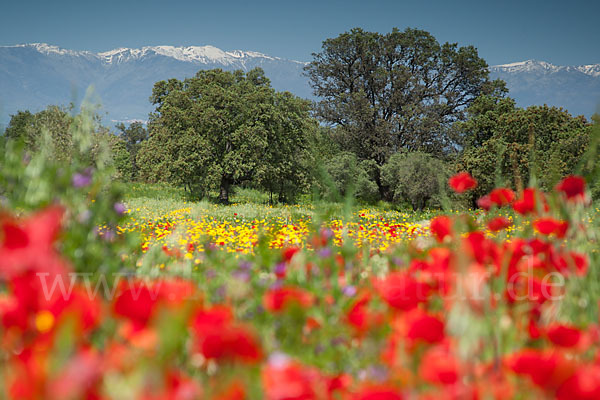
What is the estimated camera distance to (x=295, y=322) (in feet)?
4.29

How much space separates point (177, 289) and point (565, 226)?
157cm

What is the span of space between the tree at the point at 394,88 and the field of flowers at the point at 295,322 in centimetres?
2645

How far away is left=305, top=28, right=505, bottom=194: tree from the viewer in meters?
28.1

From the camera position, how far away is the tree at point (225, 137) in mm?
21062

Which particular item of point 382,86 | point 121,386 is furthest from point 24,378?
point 382,86

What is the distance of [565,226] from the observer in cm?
175

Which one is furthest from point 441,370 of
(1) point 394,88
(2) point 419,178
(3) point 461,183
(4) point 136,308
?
(1) point 394,88

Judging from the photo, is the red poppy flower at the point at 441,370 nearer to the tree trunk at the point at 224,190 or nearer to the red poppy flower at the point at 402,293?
the red poppy flower at the point at 402,293

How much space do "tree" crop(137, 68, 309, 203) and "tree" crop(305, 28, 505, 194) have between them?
6.59 m

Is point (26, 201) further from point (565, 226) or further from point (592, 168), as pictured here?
point (592, 168)

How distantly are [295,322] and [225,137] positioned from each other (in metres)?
21.3

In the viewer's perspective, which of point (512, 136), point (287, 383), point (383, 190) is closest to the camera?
point (287, 383)

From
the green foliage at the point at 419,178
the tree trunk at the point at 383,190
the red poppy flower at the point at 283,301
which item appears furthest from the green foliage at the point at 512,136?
the red poppy flower at the point at 283,301

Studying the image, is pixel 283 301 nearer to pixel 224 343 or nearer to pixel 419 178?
pixel 224 343
